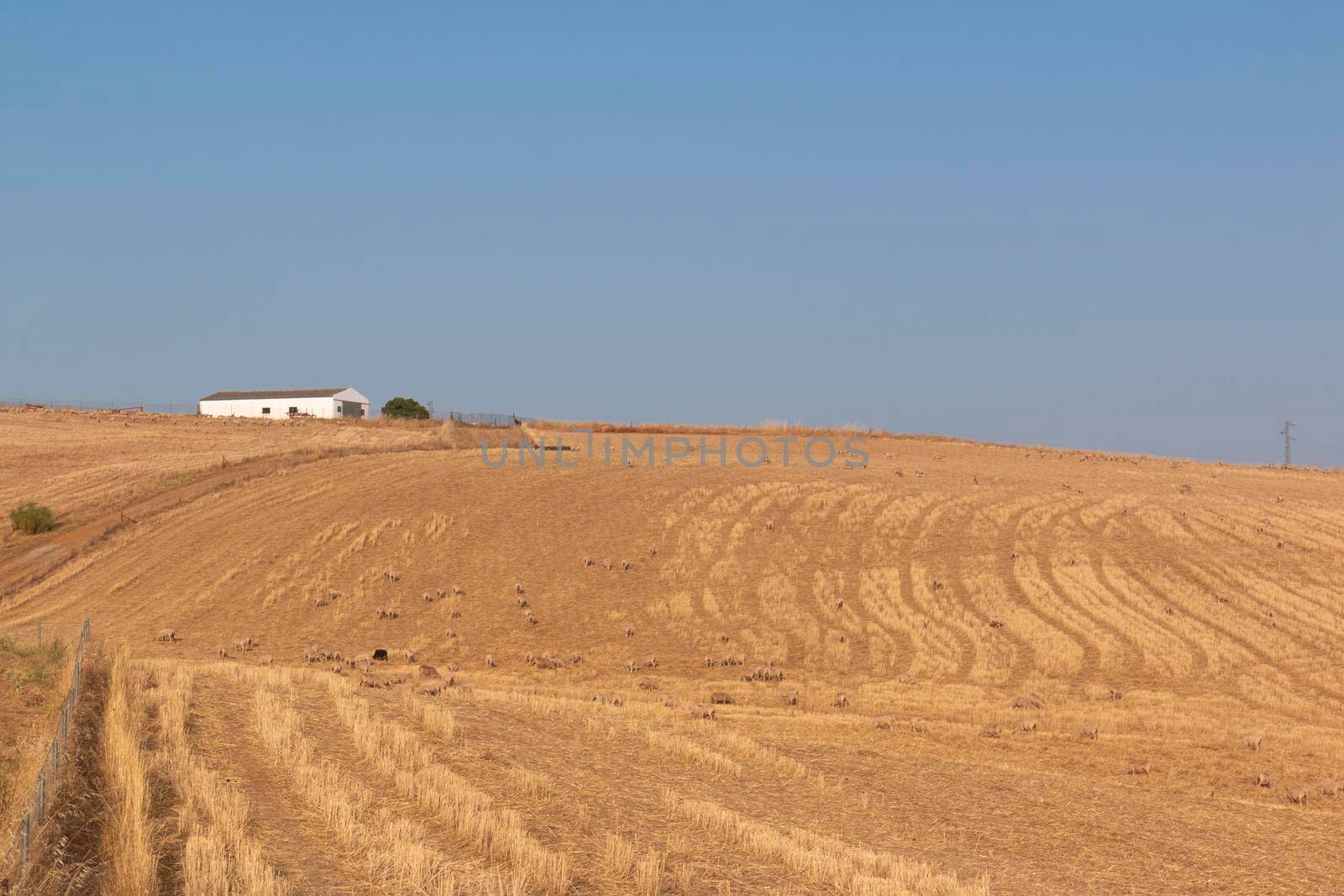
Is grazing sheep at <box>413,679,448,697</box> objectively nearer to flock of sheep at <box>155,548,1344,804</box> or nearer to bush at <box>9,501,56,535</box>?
flock of sheep at <box>155,548,1344,804</box>

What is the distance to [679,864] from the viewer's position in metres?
12.6

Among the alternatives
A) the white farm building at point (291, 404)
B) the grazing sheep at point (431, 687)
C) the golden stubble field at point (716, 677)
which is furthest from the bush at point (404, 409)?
the grazing sheep at point (431, 687)

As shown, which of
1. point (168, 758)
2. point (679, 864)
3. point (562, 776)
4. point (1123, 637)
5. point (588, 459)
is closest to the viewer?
point (679, 864)

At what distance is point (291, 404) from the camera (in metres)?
125

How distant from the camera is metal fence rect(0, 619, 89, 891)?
934cm

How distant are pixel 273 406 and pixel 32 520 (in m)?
81.2

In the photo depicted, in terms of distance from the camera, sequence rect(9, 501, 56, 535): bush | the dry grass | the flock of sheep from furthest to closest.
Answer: rect(9, 501, 56, 535): bush, the flock of sheep, the dry grass

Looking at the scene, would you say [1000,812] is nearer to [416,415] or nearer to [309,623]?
[309,623]

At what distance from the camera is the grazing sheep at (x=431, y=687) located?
23.2m

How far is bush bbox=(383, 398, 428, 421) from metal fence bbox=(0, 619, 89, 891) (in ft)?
387

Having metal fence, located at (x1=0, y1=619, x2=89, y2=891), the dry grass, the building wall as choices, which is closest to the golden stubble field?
the dry grass

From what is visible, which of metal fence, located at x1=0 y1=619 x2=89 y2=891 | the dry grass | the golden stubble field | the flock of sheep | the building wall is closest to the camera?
metal fence, located at x1=0 y1=619 x2=89 y2=891

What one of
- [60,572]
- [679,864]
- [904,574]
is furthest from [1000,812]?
[60,572]

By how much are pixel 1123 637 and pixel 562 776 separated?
A: 68.9 ft
